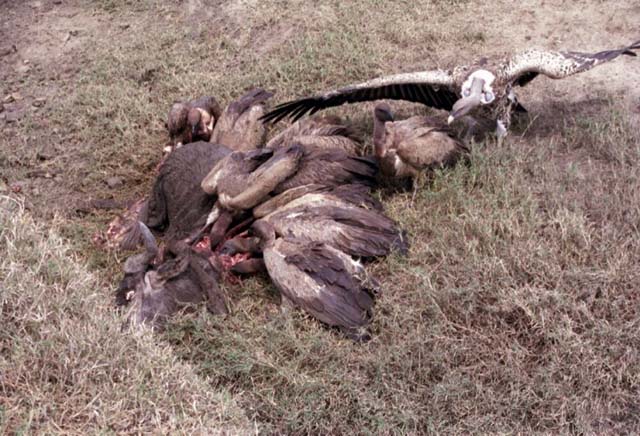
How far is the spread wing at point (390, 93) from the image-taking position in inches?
223

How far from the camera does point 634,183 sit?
4559mm

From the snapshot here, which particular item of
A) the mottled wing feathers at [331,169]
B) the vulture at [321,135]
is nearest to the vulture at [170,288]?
the mottled wing feathers at [331,169]

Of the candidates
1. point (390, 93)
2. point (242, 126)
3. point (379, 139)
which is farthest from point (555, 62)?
point (242, 126)

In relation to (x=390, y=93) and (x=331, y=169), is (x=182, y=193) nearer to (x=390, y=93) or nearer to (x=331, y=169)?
(x=331, y=169)

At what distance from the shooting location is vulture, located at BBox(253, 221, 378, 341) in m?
4.11

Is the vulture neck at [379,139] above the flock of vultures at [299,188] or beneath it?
above

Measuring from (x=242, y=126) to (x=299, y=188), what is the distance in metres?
1.13

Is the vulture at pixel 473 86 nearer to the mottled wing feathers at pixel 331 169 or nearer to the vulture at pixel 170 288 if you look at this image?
the mottled wing feathers at pixel 331 169

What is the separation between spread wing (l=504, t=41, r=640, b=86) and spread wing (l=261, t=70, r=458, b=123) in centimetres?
44

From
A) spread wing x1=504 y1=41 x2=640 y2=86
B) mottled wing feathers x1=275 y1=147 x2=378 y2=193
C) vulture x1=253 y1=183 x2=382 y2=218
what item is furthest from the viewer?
spread wing x1=504 y1=41 x2=640 y2=86

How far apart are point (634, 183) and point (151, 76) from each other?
14.2 feet

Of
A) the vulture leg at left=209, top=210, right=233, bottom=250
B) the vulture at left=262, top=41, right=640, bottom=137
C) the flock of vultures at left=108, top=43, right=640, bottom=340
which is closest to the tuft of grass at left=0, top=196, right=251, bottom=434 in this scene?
the flock of vultures at left=108, top=43, right=640, bottom=340

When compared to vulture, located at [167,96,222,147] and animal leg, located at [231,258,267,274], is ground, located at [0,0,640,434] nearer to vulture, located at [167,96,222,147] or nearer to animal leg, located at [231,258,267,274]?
animal leg, located at [231,258,267,274]

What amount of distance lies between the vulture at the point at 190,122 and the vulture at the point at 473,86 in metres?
0.52
